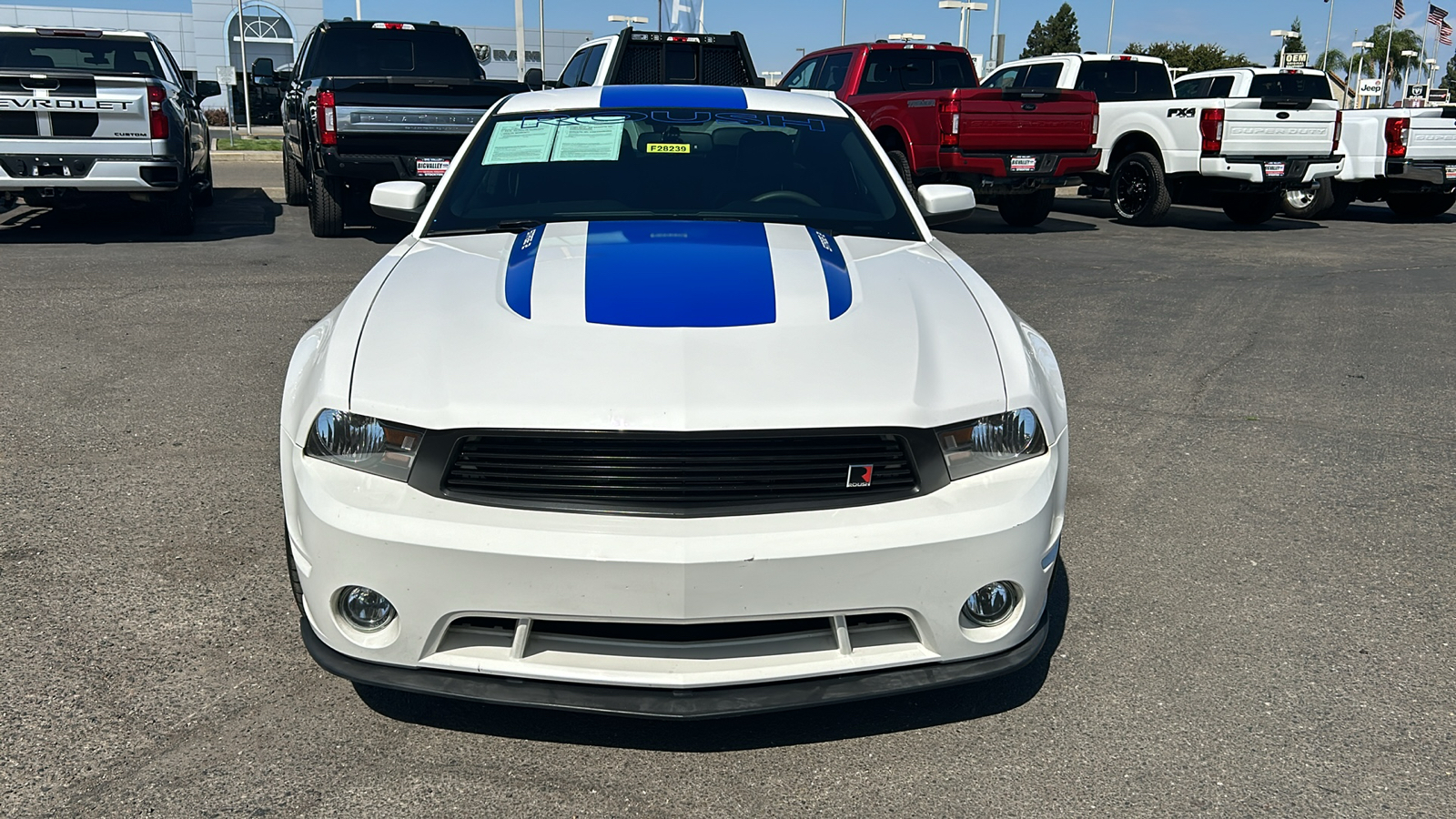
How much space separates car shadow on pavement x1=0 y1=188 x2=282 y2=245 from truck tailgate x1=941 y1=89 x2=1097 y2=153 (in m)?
7.10

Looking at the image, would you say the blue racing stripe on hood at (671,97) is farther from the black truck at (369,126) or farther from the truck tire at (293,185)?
the truck tire at (293,185)

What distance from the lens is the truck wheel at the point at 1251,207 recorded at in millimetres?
14961

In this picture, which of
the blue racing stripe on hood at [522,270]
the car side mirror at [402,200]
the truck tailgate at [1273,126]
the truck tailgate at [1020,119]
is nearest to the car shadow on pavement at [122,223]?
the truck tailgate at [1020,119]

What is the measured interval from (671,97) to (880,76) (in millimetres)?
10600

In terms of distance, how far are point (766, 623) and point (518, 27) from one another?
30.5 m

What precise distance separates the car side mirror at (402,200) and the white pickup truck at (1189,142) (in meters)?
11.7

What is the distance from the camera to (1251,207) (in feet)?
49.6

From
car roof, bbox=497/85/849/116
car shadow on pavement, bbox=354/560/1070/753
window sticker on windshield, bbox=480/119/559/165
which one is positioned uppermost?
car roof, bbox=497/85/849/116

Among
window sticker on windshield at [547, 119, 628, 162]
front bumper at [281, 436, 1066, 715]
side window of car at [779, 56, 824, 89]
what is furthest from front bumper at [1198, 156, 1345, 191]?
front bumper at [281, 436, 1066, 715]

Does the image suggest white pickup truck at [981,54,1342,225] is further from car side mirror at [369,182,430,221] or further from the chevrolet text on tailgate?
car side mirror at [369,182,430,221]

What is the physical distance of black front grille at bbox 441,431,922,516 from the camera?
2461 mm

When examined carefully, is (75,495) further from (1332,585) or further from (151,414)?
(1332,585)

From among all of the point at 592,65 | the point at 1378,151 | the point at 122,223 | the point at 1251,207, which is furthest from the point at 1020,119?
the point at 122,223

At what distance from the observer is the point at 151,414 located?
5.30 meters
